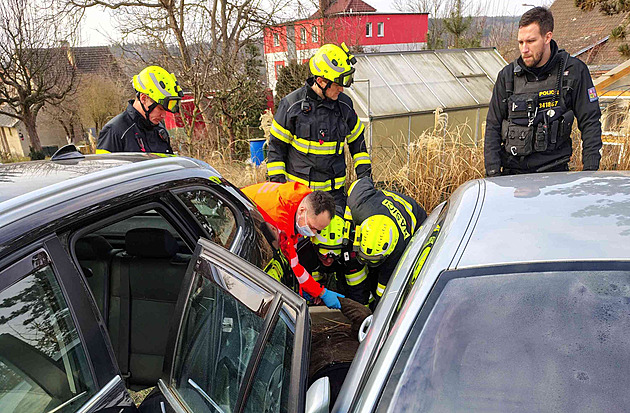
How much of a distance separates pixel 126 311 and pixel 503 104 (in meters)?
2.89

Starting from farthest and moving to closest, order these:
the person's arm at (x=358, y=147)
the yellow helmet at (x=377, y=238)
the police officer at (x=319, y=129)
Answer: the person's arm at (x=358, y=147) < the police officer at (x=319, y=129) < the yellow helmet at (x=377, y=238)

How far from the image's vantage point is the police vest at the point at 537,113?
3207 millimetres

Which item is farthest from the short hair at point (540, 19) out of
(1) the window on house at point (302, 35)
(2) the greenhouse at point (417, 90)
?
(1) the window on house at point (302, 35)

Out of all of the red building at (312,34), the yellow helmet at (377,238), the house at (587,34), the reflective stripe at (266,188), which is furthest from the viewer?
the house at (587,34)

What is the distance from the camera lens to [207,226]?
2189 mm

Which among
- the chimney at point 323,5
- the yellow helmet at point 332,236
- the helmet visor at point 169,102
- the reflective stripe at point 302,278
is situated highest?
the chimney at point 323,5

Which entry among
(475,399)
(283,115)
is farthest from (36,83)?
(475,399)

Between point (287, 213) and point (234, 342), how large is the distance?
150cm

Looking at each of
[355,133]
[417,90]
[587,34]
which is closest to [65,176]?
[355,133]

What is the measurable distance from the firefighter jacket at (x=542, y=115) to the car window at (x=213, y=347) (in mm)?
2639

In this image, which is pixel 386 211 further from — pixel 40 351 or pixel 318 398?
pixel 40 351

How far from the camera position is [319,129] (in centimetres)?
373

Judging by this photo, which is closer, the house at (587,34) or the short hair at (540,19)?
the short hair at (540,19)

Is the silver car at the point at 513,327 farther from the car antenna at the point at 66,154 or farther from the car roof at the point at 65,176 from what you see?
the car antenna at the point at 66,154
